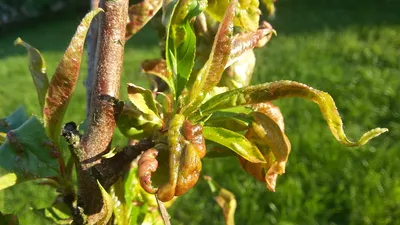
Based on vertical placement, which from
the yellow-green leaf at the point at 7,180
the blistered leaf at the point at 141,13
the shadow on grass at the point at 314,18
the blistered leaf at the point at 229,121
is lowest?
the shadow on grass at the point at 314,18

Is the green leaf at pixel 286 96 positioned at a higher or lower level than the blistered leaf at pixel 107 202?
higher

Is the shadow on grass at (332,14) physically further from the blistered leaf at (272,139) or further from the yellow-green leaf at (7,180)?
the yellow-green leaf at (7,180)

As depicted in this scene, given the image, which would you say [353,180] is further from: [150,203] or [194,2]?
[194,2]

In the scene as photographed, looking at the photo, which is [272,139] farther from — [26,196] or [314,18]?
[314,18]

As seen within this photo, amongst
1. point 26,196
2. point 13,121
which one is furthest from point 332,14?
point 13,121

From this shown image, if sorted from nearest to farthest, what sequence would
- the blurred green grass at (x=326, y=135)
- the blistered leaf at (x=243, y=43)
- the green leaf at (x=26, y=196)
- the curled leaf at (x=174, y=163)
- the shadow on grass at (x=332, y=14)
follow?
the curled leaf at (x=174, y=163) → the blistered leaf at (x=243, y=43) → the blurred green grass at (x=326, y=135) → the green leaf at (x=26, y=196) → the shadow on grass at (x=332, y=14)

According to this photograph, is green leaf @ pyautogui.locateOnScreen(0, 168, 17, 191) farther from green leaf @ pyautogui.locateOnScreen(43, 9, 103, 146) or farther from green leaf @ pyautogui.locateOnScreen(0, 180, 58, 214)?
green leaf @ pyautogui.locateOnScreen(0, 180, 58, 214)

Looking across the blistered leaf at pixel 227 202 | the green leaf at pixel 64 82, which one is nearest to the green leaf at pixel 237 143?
the green leaf at pixel 64 82
